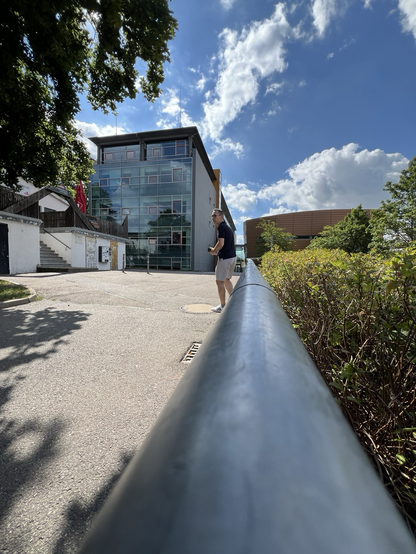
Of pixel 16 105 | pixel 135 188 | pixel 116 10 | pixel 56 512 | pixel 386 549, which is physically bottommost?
pixel 56 512

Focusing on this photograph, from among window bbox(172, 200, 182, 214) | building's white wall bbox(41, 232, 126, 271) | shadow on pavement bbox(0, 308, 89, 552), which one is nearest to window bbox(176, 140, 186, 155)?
window bbox(172, 200, 182, 214)

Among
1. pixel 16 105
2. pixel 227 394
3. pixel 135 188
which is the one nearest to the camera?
pixel 227 394

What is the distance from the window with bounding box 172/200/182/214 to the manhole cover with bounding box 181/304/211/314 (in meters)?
24.1

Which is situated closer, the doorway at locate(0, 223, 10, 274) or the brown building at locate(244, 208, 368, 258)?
the doorway at locate(0, 223, 10, 274)

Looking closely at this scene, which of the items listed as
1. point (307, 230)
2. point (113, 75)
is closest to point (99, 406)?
point (113, 75)

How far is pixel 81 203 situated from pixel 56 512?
25.5 meters

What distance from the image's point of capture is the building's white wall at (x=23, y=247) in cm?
1418

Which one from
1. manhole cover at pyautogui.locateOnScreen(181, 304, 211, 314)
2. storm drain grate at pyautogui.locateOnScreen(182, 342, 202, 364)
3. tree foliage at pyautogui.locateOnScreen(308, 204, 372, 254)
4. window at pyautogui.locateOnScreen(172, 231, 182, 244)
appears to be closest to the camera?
storm drain grate at pyautogui.locateOnScreen(182, 342, 202, 364)

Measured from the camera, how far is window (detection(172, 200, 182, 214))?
29.3m

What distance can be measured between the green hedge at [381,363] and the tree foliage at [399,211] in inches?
940

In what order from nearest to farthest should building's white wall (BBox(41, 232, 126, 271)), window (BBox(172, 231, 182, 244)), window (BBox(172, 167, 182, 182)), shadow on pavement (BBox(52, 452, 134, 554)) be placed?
shadow on pavement (BBox(52, 452, 134, 554)) < building's white wall (BBox(41, 232, 126, 271)) < window (BBox(172, 167, 182, 182)) < window (BBox(172, 231, 182, 244))

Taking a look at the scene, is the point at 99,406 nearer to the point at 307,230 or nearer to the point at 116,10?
the point at 116,10

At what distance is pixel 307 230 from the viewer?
60594mm

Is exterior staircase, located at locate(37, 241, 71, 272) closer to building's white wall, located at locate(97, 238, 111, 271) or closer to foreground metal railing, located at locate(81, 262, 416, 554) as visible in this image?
building's white wall, located at locate(97, 238, 111, 271)
